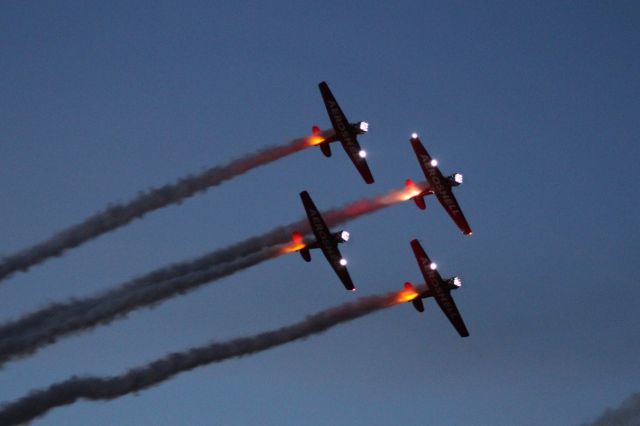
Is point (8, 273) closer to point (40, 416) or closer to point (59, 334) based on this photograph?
point (59, 334)

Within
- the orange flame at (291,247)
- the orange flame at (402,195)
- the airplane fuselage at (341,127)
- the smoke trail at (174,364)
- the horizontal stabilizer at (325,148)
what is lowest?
the smoke trail at (174,364)

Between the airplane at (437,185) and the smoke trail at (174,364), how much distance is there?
23.8 ft

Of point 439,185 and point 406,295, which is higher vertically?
point 439,185

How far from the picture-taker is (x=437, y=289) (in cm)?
11800

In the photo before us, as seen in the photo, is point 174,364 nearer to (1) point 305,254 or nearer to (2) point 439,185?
(1) point 305,254

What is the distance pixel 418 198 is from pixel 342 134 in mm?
7316

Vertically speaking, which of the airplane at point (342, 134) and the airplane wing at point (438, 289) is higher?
the airplane at point (342, 134)

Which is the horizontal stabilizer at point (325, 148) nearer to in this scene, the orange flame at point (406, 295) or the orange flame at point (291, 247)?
the orange flame at point (291, 247)

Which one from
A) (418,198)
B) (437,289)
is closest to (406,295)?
(437,289)

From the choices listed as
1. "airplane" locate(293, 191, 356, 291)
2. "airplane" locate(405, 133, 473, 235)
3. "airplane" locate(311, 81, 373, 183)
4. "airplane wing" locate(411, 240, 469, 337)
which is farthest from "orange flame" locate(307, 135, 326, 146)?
"airplane wing" locate(411, 240, 469, 337)

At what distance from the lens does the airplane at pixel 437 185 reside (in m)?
118

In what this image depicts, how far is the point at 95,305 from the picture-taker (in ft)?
351

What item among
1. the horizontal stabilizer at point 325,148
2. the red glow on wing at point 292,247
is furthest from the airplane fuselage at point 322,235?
the horizontal stabilizer at point 325,148

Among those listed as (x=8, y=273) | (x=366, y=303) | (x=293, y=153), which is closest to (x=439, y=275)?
(x=366, y=303)
